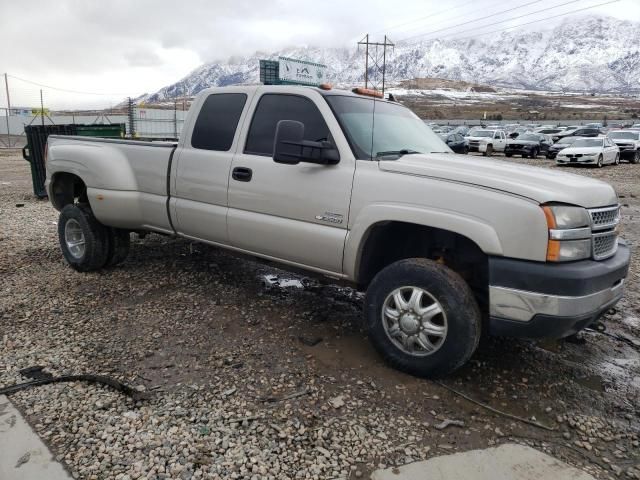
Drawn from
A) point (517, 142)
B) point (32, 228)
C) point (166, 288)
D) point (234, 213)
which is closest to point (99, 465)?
point (234, 213)

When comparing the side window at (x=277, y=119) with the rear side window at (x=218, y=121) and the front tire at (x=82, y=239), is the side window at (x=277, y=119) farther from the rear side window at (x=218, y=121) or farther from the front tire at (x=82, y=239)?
the front tire at (x=82, y=239)

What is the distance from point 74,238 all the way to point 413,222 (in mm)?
4117

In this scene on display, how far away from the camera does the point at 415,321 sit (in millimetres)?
3439

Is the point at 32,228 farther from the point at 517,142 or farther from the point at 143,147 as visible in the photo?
the point at 517,142

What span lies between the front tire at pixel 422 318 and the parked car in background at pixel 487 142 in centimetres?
2804

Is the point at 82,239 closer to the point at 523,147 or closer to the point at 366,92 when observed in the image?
the point at 366,92

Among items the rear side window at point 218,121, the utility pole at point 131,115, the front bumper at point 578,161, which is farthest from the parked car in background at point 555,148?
the rear side window at point 218,121

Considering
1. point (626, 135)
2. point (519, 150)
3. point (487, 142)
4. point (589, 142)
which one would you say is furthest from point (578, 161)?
point (487, 142)

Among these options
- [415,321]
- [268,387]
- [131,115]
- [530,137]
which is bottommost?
[268,387]

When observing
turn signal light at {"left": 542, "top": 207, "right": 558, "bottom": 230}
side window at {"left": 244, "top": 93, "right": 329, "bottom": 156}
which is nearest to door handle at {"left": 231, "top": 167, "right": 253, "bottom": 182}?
side window at {"left": 244, "top": 93, "right": 329, "bottom": 156}

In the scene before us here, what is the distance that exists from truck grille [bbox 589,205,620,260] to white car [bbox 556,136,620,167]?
2177 cm

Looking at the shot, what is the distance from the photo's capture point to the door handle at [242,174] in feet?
14.0

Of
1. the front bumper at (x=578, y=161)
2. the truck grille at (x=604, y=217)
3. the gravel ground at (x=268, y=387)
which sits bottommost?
the gravel ground at (x=268, y=387)

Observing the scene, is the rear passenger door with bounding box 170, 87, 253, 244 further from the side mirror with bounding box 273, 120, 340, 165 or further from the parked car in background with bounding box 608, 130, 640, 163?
the parked car in background with bounding box 608, 130, 640, 163
